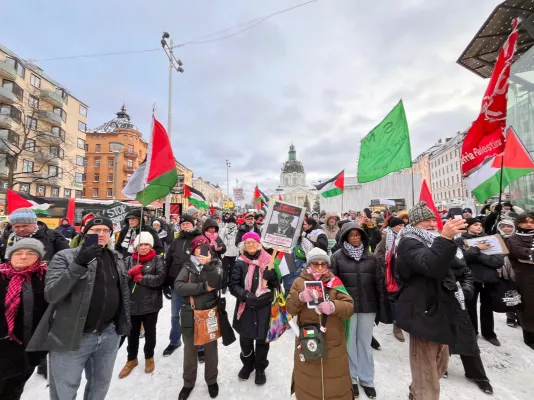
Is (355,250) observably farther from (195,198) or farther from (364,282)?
(195,198)

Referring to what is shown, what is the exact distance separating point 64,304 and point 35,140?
35900mm

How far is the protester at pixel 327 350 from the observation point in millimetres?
2510

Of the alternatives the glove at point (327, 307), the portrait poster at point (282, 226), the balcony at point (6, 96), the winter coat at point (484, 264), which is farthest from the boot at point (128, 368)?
the balcony at point (6, 96)

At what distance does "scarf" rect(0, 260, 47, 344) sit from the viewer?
230cm

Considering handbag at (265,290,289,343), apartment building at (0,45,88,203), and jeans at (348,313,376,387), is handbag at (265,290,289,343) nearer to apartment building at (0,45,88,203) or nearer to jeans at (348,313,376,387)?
jeans at (348,313,376,387)

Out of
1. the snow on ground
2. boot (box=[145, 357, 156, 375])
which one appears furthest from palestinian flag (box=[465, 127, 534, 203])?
boot (box=[145, 357, 156, 375])

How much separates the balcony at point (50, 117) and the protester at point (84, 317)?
38.2 metres

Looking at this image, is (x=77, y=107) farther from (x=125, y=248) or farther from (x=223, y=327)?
(x=223, y=327)

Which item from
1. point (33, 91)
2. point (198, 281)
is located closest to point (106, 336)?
point (198, 281)

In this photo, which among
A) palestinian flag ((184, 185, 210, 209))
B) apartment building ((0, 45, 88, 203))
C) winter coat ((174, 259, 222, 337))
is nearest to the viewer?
winter coat ((174, 259, 222, 337))

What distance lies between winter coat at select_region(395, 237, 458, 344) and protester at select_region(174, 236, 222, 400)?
84.8 inches

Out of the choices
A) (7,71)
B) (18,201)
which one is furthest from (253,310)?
(7,71)

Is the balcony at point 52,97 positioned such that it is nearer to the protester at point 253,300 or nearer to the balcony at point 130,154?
the balcony at point 130,154

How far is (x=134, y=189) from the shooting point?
4.45m
